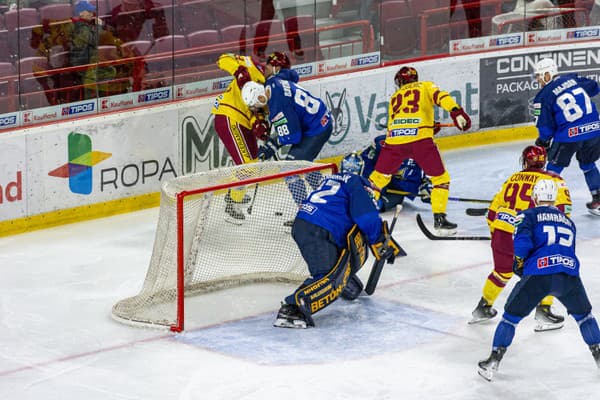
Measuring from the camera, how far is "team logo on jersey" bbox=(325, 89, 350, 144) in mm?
10789

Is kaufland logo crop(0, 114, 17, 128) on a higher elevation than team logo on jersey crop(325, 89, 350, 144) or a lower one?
higher

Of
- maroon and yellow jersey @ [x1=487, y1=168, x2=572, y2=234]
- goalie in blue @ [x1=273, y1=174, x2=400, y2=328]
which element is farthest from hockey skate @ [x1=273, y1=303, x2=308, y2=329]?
maroon and yellow jersey @ [x1=487, y1=168, x2=572, y2=234]

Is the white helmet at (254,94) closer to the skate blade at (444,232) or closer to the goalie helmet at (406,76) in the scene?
the goalie helmet at (406,76)

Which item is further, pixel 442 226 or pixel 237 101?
pixel 237 101

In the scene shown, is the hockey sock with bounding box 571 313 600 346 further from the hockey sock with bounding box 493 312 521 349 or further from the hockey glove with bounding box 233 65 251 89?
the hockey glove with bounding box 233 65 251 89

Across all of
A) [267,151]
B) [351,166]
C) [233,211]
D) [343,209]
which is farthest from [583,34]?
[343,209]

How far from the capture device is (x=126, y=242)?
8898 millimetres

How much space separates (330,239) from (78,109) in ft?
10.0

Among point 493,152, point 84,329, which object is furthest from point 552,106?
point 84,329

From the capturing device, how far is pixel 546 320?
6992mm

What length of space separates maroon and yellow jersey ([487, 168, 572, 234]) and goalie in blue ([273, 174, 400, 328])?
1.96 ft

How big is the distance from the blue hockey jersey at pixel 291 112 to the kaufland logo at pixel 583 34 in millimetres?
3854

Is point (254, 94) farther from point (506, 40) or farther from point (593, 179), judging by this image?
point (506, 40)

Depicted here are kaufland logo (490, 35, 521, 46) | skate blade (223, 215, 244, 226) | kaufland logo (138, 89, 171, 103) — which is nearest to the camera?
skate blade (223, 215, 244, 226)
